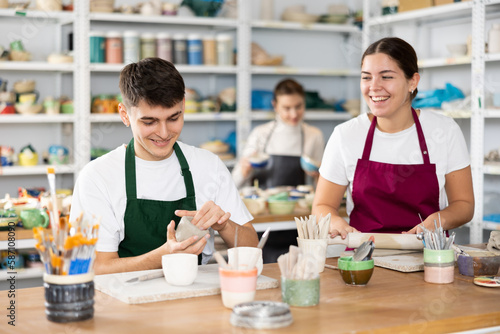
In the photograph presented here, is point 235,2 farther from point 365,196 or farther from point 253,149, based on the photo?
point 365,196

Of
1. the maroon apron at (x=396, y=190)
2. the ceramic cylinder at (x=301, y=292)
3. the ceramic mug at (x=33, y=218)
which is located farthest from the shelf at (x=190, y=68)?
the ceramic cylinder at (x=301, y=292)

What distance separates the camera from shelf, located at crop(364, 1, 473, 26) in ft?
15.1

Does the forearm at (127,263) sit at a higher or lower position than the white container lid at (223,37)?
lower

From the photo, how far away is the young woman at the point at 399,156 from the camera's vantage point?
8.75 feet

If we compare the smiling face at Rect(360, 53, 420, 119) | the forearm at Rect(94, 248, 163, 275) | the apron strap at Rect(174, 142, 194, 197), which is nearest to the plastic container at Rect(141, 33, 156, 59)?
the smiling face at Rect(360, 53, 420, 119)

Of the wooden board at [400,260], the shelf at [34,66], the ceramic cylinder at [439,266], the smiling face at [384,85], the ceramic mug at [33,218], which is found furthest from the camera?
the shelf at [34,66]

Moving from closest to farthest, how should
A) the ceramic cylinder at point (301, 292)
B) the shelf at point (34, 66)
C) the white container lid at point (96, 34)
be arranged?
the ceramic cylinder at point (301, 292), the shelf at point (34, 66), the white container lid at point (96, 34)

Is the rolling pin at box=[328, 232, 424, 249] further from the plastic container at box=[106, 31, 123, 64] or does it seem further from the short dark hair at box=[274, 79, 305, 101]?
the plastic container at box=[106, 31, 123, 64]

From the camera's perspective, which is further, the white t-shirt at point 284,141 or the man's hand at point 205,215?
the white t-shirt at point 284,141

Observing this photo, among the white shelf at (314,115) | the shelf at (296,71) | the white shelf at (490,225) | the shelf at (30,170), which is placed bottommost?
the white shelf at (490,225)

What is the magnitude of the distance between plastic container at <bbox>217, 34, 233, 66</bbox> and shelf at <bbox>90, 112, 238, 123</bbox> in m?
0.40

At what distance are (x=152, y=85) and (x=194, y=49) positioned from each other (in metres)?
3.03

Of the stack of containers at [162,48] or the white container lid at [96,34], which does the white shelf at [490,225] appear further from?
the white container lid at [96,34]

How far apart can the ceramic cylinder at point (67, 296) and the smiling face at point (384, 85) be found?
1488 millimetres
